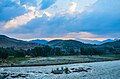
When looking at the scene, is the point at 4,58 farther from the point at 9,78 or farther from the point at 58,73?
the point at 9,78

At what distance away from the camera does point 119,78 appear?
86250 mm

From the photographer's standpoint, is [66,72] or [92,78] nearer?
[92,78]

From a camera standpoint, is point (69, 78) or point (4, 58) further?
point (4, 58)

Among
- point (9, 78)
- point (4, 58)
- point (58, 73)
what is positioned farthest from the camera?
point (4, 58)

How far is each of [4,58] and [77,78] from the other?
104938mm

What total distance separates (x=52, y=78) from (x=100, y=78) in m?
14.5

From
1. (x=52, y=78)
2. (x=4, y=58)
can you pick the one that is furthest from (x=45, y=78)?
(x=4, y=58)

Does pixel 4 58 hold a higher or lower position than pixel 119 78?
higher

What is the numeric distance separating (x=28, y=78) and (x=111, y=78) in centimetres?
2483

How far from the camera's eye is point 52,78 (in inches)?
3474

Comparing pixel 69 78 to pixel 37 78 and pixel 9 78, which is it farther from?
pixel 9 78

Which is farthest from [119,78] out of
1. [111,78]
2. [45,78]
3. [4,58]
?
[4,58]

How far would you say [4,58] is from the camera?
185m

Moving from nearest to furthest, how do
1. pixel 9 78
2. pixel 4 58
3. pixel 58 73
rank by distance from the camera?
pixel 9 78 < pixel 58 73 < pixel 4 58
